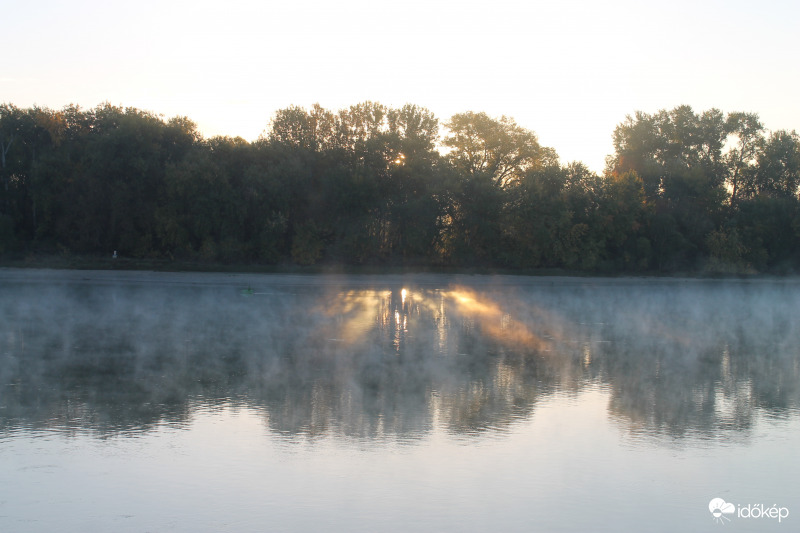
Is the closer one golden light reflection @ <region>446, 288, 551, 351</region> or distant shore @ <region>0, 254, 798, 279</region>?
→ golden light reflection @ <region>446, 288, 551, 351</region>

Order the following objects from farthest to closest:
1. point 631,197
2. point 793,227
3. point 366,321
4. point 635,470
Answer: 1. point 793,227
2. point 631,197
3. point 366,321
4. point 635,470

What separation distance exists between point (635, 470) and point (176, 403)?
18.3 ft

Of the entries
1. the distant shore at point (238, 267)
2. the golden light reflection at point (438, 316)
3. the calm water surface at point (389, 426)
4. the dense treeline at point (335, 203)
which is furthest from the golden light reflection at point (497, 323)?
the dense treeline at point (335, 203)

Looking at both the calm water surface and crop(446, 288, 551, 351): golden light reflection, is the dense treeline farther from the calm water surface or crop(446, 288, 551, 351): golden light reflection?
the calm water surface

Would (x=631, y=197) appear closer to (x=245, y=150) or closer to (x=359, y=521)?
(x=245, y=150)

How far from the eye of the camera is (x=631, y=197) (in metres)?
54.2

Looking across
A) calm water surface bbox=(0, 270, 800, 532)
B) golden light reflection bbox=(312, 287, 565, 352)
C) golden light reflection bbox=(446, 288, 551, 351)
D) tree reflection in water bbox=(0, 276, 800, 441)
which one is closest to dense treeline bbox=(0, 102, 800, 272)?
golden light reflection bbox=(312, 287, 565, 352)

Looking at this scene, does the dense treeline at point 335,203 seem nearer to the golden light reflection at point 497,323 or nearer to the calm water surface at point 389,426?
the golden light reflection at point 497,323

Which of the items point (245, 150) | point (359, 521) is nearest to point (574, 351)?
point (359, 521)

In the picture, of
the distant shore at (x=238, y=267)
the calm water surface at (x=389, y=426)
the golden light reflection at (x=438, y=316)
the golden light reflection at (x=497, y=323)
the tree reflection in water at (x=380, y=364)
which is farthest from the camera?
the distant shore at (x=238, y=267)

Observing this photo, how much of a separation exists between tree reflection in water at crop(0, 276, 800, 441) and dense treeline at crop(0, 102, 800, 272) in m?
20.7

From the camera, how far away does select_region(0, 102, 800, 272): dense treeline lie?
45156 mm

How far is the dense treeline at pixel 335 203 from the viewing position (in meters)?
45.2

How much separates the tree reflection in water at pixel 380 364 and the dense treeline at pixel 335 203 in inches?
813
